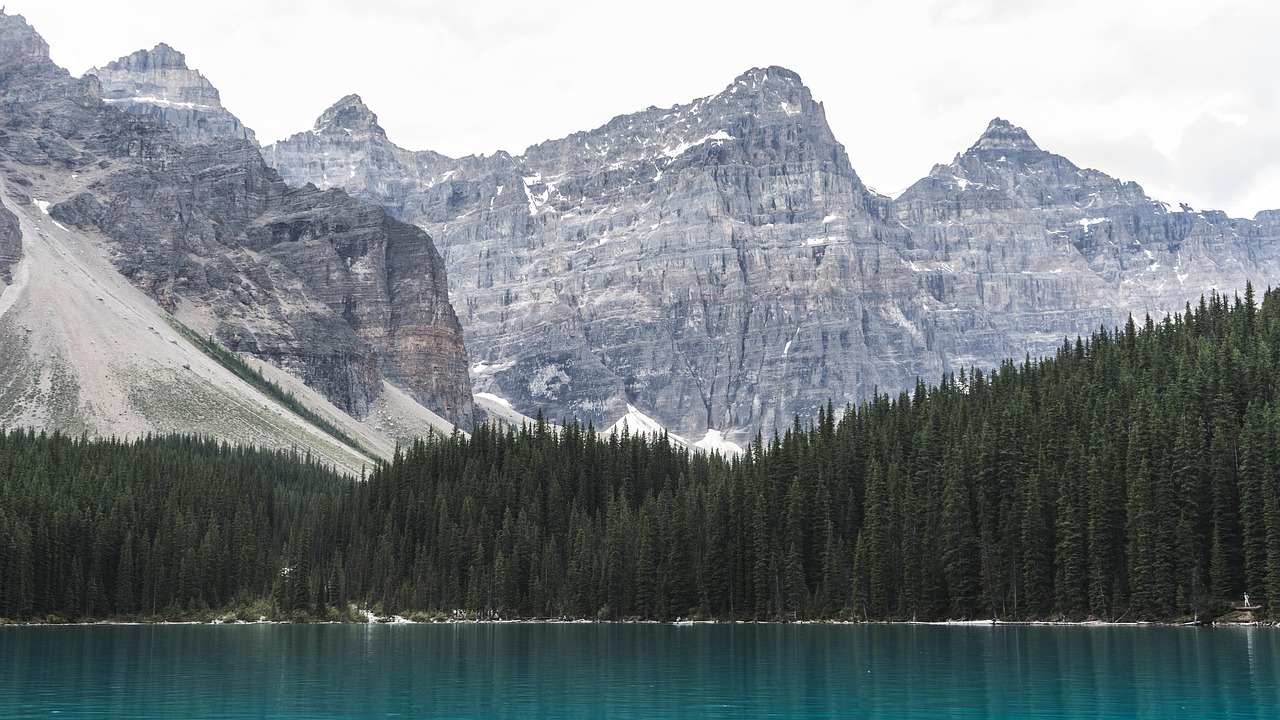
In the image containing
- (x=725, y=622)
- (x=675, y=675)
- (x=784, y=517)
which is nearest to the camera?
(x=675, y=675)

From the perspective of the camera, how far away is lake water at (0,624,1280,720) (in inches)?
1900

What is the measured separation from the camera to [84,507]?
160 m

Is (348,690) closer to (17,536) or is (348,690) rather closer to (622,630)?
(622,630)

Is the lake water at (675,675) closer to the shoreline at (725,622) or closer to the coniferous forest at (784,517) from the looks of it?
the shoreline at (725,622)

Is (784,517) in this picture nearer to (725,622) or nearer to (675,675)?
(725,622)

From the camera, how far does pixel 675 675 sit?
62906 millimetres

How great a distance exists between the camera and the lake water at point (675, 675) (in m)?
48.2

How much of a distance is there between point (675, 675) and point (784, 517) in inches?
2894

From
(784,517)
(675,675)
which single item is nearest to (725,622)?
(784,517)

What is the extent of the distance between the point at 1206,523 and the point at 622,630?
4772 centimetres

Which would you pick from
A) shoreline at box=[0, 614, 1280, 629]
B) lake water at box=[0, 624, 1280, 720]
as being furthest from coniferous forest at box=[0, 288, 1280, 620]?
lake water at box=[0, 624, 1280, 720]

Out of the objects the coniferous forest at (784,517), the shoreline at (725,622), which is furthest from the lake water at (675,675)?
the coniferous forest at (784,517)

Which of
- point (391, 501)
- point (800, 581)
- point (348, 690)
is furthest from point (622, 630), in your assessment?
point (391, 501)

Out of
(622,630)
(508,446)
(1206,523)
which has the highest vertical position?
(508,446)
